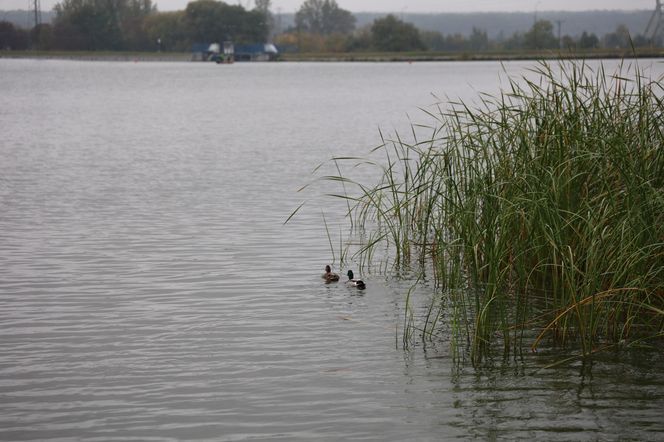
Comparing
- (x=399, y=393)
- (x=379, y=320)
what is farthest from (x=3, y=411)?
(x=379, y=320)

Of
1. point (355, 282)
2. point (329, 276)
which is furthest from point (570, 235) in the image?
point (329, 276)

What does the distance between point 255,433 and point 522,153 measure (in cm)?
487

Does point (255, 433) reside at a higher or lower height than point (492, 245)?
lower

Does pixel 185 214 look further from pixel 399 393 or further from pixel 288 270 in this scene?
pixel 399 393

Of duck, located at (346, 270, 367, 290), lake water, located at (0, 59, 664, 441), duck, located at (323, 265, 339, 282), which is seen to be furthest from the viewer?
duck, located at (323, 265, 339, 282)

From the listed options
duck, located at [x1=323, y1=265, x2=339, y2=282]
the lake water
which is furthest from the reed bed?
duck, located at [x1=323, y1=265, x2=339, y2=282]

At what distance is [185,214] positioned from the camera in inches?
787

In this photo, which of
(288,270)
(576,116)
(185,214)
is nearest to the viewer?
(576,116)

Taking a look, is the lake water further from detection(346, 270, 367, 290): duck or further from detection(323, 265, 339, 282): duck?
detection(323, 265, 339, 282): duck

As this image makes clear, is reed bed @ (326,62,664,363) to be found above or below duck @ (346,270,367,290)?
above

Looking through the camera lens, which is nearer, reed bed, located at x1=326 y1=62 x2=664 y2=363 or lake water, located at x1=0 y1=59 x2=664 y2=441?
lake water, located at x1=0 y1=59 x2=664 y2=441

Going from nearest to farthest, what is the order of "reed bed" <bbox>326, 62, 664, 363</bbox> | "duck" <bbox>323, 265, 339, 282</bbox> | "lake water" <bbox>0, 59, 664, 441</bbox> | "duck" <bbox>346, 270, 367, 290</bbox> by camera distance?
1. "lake water" <bbox>0, 59, 664, 441</bbox>
2. "reed bed" <bbox>326, 62, 664, 363</bbox>
3. "duck" <bbox>346, 270, 367, 290</bbox>
4. "duck" <bbox>323, 265, 339, 282</bbox>

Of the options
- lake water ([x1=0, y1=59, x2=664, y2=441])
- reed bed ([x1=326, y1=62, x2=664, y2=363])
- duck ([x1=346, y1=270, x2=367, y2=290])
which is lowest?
lake water ([x1=0, y1=59, x2=664, y2=441])

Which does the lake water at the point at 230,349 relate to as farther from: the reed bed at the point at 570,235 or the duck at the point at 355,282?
the reed bed at the point at 570,235
